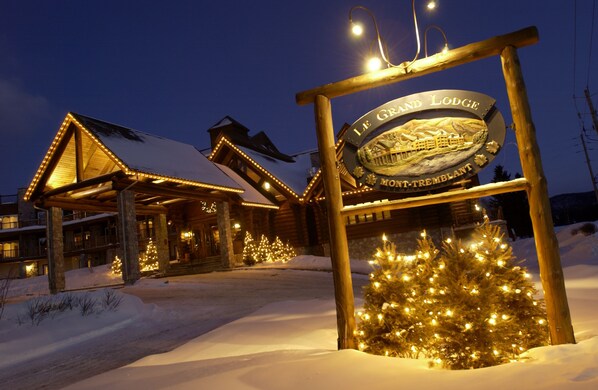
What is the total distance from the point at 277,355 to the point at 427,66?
382cm

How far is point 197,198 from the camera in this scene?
19.6m

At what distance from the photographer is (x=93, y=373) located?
202 inches

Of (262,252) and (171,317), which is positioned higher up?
(262,252)

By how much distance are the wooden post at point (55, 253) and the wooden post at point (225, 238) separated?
23.4ft

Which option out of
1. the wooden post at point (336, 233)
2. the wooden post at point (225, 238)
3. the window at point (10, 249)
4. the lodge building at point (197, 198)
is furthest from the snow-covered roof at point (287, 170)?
the window at point (10, 249)

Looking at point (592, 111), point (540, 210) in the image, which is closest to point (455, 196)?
point (540, 210)

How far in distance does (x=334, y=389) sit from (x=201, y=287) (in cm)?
1135

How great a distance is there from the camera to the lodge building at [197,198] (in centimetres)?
1620

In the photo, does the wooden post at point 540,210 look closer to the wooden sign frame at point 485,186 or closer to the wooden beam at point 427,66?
the wooden sign frame at point 485,186

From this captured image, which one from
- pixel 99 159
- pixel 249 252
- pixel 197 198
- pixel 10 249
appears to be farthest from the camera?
pixel 10 249

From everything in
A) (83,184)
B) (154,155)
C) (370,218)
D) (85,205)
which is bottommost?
(370,218)

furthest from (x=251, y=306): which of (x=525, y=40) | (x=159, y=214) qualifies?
(x=159, y=214)

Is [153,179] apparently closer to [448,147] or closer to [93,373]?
[93,373]

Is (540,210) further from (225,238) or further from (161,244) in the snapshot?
(161,244)
